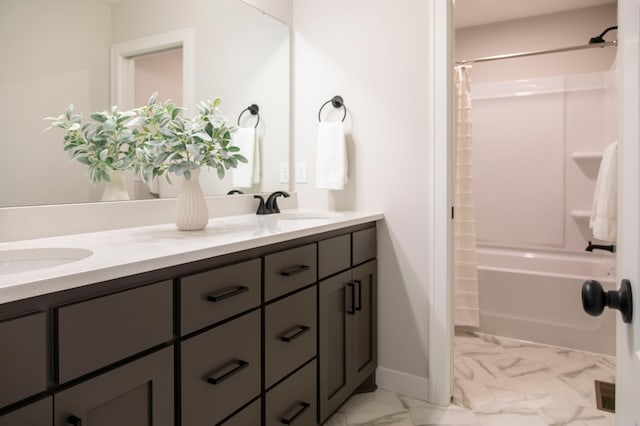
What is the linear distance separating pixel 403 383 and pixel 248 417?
1132 mm

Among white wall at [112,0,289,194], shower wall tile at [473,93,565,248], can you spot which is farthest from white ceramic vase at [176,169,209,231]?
shower wall tile at [473,93,565,248]

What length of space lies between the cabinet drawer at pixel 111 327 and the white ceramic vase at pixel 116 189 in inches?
26.9

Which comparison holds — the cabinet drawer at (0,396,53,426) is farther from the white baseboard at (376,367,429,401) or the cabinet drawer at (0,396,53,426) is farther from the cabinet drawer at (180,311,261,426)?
the white baseboard at (376,367,429,401)

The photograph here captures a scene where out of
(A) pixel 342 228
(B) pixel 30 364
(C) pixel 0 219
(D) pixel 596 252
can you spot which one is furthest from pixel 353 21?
(D) pixel 596 252

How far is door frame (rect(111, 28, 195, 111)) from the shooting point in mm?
1577

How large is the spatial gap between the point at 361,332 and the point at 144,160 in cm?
125

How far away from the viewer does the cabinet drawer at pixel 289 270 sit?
143cm

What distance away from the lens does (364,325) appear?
7.02 ft

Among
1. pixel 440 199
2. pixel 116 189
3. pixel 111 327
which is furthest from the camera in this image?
pixel 440 199

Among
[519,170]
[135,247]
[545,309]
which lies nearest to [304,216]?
[135,247]

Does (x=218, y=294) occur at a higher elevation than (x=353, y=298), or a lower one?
higher

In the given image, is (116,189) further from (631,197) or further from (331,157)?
(631,197)

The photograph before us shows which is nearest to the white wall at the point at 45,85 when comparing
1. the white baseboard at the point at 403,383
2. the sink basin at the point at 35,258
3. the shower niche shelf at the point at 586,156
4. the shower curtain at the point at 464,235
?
the sink basin at the point at 35,258

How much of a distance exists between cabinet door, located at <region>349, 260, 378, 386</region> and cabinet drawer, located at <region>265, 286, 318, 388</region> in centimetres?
39
